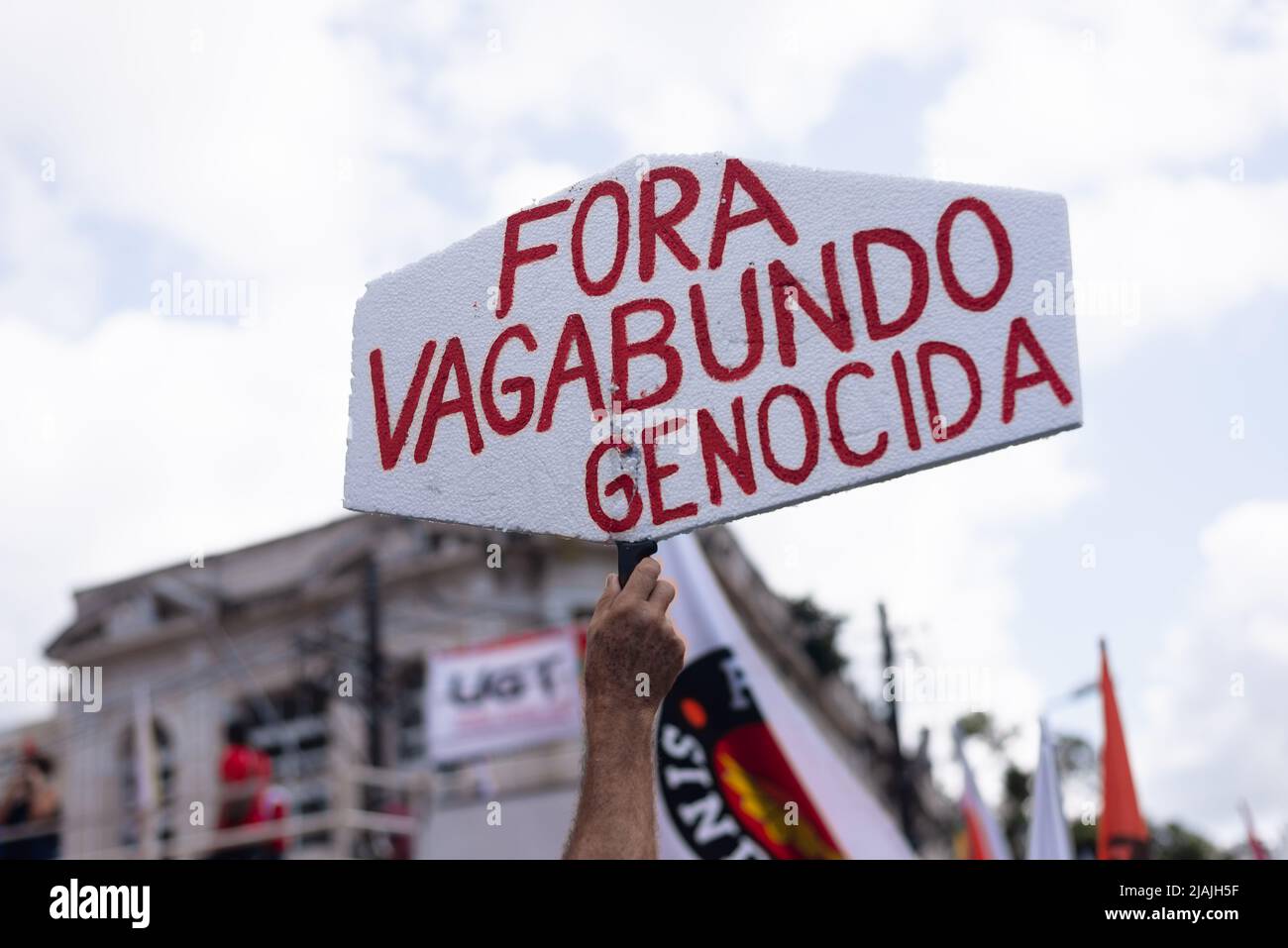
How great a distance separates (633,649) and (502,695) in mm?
15841

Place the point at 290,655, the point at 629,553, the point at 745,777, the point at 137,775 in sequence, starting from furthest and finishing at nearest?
the point at 290,655 → the point at 137,775 → the point at 745,777 → the point at 629,553

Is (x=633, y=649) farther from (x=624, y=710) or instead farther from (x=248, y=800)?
(x=248, y=800)

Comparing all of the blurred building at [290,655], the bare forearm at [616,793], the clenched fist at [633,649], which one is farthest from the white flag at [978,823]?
the bare forearm at [616,793]

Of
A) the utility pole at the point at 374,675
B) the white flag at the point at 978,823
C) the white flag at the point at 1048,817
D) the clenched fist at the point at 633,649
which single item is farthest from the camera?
the utility pole at the point at 374,675

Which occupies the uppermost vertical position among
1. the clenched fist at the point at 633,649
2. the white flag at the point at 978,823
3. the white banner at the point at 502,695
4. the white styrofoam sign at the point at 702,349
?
the white banner at the point at 502,695

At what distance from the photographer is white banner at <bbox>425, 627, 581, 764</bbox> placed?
18.2m

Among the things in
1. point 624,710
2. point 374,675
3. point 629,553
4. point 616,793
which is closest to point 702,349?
point 629,553

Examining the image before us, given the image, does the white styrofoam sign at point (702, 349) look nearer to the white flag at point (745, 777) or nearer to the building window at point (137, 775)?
the white flag at point (745, 777)

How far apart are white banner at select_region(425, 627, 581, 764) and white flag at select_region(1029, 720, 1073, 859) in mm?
8964

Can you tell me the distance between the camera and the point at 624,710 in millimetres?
2758

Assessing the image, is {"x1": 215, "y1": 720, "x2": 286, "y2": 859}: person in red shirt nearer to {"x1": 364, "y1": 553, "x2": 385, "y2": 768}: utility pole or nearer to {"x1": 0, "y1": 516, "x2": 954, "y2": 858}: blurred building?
{"x1": 364, "y1": 553, "x2": 385, "y2": 768}: utility pole

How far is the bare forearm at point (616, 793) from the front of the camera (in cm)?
265

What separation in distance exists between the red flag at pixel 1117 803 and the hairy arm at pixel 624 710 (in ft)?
21.9

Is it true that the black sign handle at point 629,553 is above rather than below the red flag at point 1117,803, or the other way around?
above
